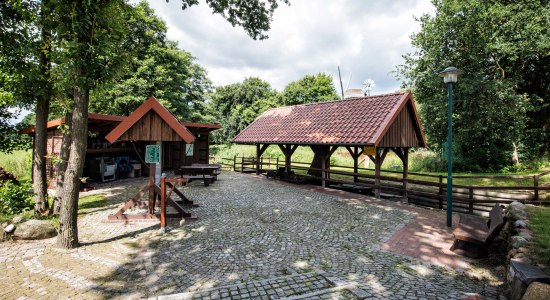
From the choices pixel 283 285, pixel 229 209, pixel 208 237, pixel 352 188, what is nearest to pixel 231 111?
pixel 352 188

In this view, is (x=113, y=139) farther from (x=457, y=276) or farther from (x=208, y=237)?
(x=457, y=276)

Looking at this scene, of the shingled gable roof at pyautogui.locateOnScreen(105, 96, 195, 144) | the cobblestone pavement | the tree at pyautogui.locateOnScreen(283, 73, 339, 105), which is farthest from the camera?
the tree at pyautogui.locateOnScreen(283, 73, 339, 105)

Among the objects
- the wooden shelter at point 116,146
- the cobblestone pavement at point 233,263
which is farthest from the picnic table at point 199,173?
the cobblestone pavement at point 233,263

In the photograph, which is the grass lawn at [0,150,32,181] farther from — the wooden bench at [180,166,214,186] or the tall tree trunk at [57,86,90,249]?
the tall tree trunk at [57,86,90,249]

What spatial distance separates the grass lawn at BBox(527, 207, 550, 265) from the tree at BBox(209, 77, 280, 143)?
33.0m

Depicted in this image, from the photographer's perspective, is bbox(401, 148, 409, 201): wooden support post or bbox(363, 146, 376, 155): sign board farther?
bbox(401, 148, 409, 201): wooden support post

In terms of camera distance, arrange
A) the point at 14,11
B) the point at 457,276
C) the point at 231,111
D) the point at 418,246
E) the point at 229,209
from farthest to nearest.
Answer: the point at 231,111 < the point at 229,209 < the point at 14,11 < the point at 418,246 < the point at 457,276

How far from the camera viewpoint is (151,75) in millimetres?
21797

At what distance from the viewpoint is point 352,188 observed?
1323 centimetres

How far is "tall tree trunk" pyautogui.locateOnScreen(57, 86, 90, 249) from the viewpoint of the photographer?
5.73 meters

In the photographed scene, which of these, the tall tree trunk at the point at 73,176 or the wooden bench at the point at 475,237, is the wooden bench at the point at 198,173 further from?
the wooden bench at the point at 475,237

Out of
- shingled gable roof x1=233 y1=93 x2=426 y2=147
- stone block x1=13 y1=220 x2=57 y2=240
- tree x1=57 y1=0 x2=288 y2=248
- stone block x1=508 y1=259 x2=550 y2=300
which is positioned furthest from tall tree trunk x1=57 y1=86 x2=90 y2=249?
shingled gable roof x1=233 y1=93 x2=426 y2=147

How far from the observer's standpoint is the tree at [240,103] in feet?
128

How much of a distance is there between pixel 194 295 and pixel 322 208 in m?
6.32
